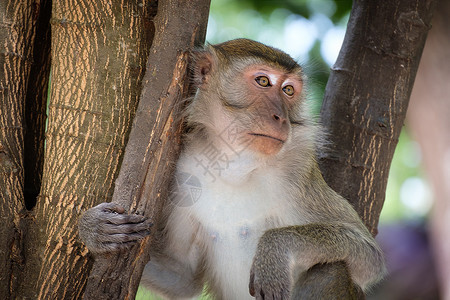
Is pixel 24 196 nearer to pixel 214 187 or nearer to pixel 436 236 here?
pixel 214 187

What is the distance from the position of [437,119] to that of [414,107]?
13.1 inches

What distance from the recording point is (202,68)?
11.7ft

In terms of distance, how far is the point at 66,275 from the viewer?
3.21 metres

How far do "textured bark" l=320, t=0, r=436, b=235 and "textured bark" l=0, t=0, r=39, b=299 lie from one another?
7.24 ft

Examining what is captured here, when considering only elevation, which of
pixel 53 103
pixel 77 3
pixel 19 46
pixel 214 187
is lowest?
pixel 214 187

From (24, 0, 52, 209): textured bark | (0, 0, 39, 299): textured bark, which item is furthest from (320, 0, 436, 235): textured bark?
(0, 0, 39, 299): textured bark

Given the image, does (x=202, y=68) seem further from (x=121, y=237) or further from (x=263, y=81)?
(x=121, y=237)

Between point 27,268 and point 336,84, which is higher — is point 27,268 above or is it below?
below

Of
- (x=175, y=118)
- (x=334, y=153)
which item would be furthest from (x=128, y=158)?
(x=334, y=153)

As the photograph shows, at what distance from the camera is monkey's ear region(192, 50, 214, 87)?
351 cm

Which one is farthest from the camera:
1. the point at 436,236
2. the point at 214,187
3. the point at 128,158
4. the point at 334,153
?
the point at 436,236

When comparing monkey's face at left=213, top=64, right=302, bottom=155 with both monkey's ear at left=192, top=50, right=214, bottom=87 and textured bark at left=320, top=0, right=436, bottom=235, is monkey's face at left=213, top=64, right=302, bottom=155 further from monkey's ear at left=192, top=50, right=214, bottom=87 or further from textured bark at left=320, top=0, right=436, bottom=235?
textured bark at left=320, top=0, right=436, bottom=235

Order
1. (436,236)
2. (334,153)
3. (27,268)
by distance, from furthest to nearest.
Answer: (436,236) < (334,153) < (27,268)

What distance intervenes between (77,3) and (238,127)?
119 cm
